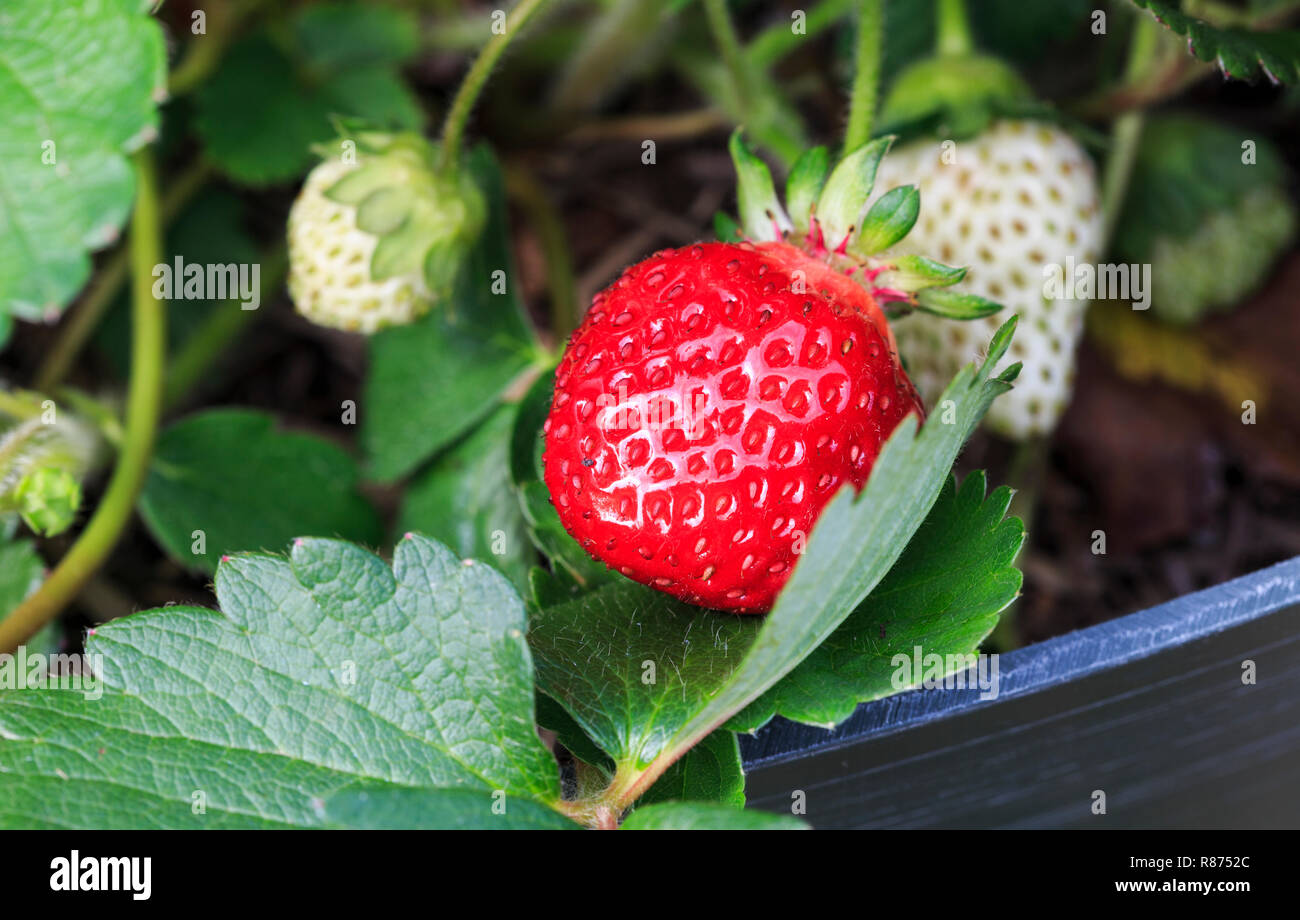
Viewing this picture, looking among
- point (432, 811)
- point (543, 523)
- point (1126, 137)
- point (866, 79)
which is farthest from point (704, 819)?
point (1126, 137)

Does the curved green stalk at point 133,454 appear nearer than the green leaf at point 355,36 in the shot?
Yes

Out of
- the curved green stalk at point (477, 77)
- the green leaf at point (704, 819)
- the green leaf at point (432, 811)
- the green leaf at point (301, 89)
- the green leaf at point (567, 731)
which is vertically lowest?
the green leaf at point (704, 819)

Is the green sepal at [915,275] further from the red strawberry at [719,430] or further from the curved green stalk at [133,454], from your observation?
the curved green stalk at [133,454]

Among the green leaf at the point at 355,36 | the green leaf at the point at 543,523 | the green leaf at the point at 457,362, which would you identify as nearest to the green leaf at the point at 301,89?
the green leaf at the point at 355,36

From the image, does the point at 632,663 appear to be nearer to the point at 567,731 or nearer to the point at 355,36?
the point at 567,731

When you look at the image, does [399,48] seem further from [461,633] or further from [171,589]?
[461,633]
